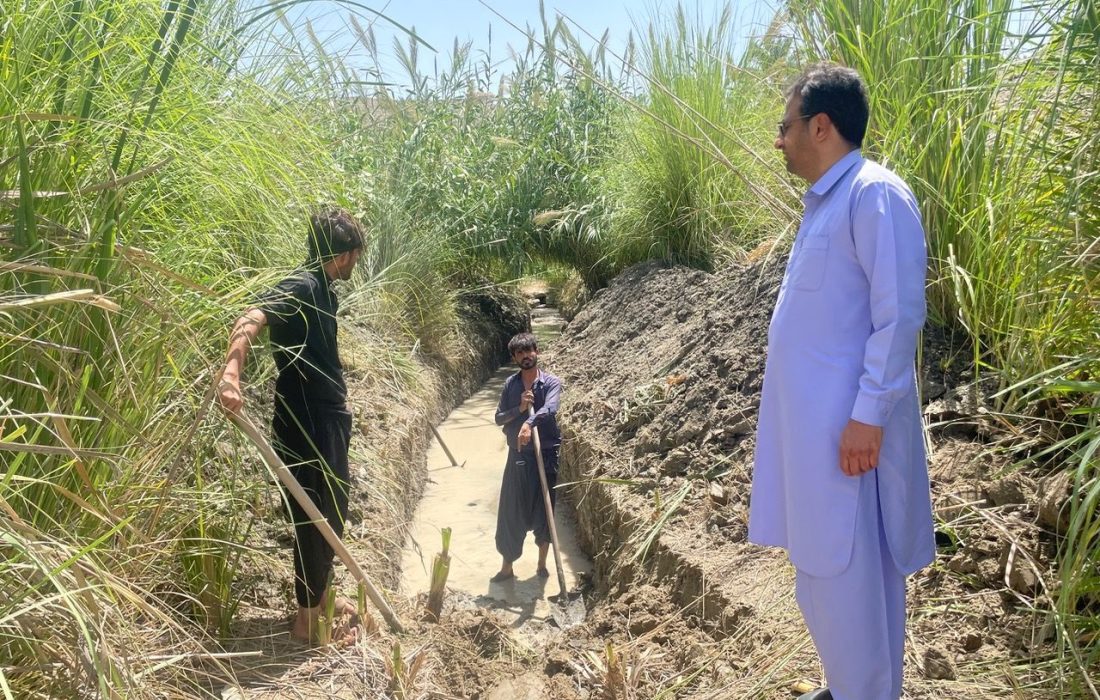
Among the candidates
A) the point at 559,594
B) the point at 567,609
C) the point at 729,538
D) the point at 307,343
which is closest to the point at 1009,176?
the point at 729,538

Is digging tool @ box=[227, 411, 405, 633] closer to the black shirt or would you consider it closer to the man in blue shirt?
the black shirt

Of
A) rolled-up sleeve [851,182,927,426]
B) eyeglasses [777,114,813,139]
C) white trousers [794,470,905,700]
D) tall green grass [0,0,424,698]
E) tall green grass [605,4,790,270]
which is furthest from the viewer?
tall green grass [605,4,790,270]

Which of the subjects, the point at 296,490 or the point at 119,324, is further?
the point at 296,490

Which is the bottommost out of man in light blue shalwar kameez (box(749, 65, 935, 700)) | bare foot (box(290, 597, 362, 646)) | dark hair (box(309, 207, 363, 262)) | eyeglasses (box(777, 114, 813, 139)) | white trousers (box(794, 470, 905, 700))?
bare foot (box(290, 597, 362, 646))

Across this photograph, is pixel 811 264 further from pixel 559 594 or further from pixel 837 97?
pixel 559 594

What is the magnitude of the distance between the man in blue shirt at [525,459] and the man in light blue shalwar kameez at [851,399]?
3399 mm

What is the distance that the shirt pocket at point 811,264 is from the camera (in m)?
2.31

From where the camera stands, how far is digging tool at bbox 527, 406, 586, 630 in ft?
16.5

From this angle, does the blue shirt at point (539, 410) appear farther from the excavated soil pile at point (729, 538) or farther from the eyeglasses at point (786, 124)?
the eyeglasses at point (786, 124)

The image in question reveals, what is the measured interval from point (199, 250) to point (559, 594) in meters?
3.20

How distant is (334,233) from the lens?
134 inches

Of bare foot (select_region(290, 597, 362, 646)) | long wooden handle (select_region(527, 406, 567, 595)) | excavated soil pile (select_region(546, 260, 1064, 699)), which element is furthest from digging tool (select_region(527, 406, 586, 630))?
bare foot (select_region(290, 597, 362, 646))

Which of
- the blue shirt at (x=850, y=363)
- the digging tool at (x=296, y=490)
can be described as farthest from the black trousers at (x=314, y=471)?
the blue shirt at (x=850, y=363)

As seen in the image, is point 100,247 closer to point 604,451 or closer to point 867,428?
point 867,428
